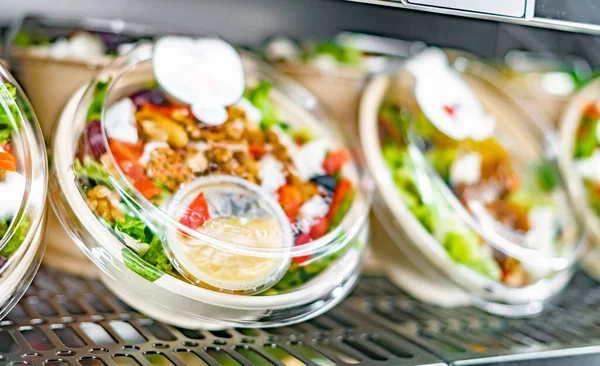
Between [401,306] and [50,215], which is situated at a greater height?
[50,215]

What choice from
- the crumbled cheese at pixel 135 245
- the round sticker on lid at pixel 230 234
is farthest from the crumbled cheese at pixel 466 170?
the crumbled cheese at pixel 135 245

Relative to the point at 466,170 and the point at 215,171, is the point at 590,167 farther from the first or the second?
the point at 215,171

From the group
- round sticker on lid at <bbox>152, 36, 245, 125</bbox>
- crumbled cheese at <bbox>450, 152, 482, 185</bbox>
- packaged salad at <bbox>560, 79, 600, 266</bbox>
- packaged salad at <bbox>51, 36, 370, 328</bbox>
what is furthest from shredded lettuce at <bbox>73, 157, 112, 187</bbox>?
packaged salad at <bbox>560, 79, 600, 266</bbox>

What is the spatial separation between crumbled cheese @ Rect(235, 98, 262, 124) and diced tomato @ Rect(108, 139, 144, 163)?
0.69ft

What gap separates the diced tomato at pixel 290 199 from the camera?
962 millimetres

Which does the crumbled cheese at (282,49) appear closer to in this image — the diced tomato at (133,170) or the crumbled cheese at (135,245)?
the diced tomato at (133,170)

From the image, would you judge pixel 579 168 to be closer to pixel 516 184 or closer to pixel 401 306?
pixel 516 184

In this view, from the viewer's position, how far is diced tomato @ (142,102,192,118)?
38.6 inches

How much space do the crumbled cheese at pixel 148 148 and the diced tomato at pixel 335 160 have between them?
0.29m

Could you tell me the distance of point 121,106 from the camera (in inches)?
37.6

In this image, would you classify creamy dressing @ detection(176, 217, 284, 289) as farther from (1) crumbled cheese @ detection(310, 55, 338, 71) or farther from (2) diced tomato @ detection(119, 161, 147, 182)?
(1) crumbled cheese @ detection(310, 55, 338, 71)

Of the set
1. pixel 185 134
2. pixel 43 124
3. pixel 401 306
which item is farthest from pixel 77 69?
pixel 401 306

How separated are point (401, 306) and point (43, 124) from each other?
2.18ft

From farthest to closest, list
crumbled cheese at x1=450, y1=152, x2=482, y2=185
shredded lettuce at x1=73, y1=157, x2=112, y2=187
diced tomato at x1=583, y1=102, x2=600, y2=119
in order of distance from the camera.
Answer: diced tomato at x1=583, y1=102, x2=600, y2=119 → crumbled cheese at x1=450, y1=152, x2=482, y2=185 → shredded lettuce at x1=73, y1=157, x2=112, y2=187
